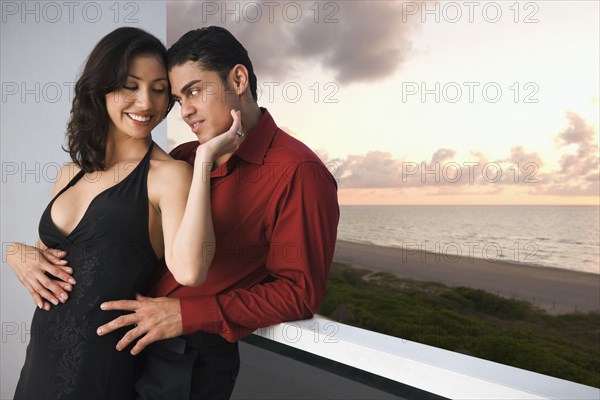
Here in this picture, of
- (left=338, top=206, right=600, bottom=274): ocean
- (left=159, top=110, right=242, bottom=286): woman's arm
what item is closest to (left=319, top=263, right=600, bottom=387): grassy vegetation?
(left=338, top=206, right=600, bottom=274): ocean

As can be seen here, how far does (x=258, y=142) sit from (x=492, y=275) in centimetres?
469

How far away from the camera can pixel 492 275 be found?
5.45 metres

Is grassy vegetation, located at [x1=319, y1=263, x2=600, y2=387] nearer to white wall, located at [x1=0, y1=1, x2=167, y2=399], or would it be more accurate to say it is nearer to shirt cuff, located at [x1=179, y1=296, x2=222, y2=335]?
white wall, located at [x1=0, y1=1, x2=167, y2=399]

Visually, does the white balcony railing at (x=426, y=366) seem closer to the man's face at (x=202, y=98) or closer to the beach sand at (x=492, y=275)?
the man's face at (x=202, y=98)

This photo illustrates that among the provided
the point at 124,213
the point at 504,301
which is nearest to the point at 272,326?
the point at 124,213

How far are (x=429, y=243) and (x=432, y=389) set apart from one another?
204 inches

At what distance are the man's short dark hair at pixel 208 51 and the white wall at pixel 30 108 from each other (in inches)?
57.4

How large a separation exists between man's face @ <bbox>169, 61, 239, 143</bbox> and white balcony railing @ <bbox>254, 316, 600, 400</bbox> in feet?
1.65

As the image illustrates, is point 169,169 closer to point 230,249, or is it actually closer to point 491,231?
point 230,249

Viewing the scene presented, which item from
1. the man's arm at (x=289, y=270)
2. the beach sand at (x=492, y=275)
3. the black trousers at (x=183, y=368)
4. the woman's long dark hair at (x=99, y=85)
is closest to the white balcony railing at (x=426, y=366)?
the man's arm at (x=289, y=270)

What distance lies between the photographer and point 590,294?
4.62 metres

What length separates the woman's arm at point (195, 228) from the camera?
3.59ft

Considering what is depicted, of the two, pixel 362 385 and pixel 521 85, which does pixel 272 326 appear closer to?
pixel 362 385

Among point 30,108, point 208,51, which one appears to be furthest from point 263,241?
point 30,108
